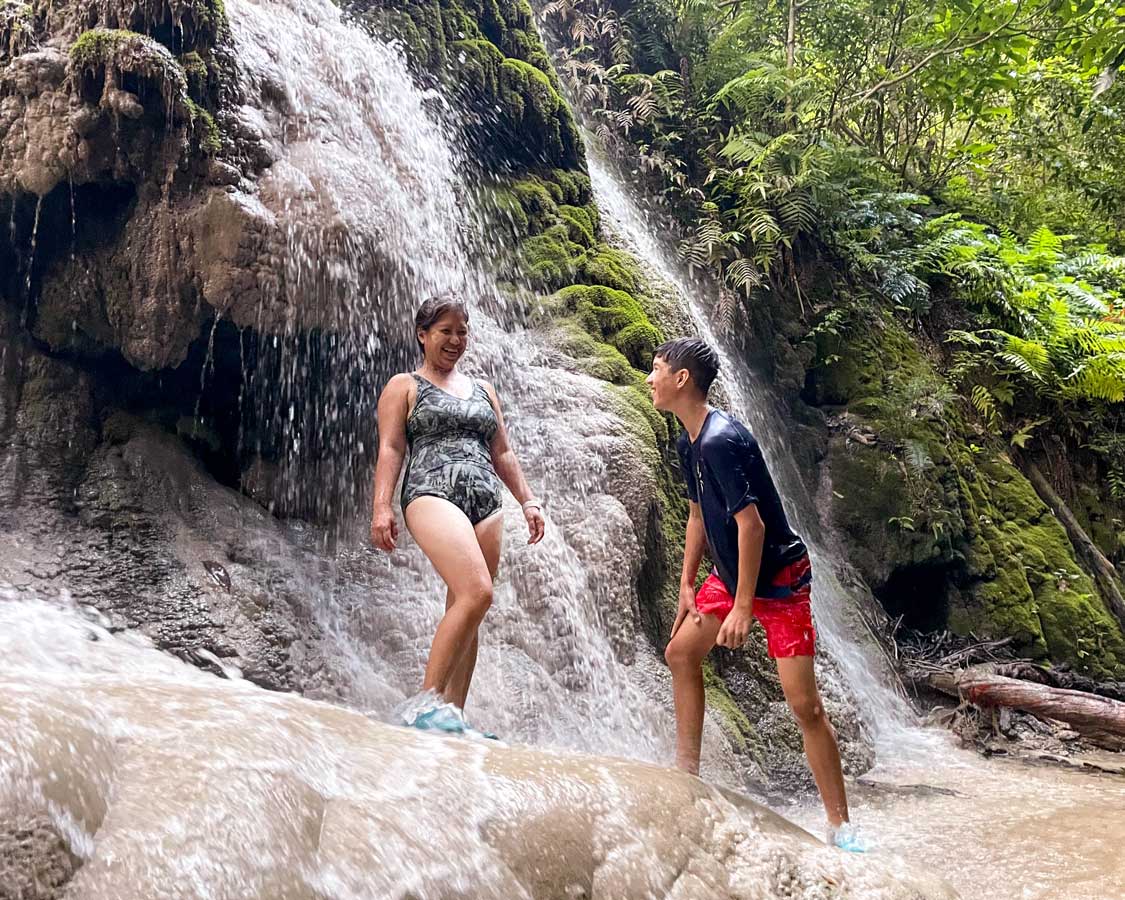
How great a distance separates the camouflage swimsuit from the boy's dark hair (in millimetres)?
862

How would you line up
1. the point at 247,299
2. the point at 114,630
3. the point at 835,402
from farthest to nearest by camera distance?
the point at 835,402 < the point at 247,299 < the point at 114,630

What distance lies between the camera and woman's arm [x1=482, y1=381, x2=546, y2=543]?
3.94 meters

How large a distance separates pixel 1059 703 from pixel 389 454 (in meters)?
6.10

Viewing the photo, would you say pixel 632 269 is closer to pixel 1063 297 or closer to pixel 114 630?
pixel 114 630

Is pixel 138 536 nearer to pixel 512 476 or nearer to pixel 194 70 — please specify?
pixel 512 476

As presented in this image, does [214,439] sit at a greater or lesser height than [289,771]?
greater

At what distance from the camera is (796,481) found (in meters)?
9.41

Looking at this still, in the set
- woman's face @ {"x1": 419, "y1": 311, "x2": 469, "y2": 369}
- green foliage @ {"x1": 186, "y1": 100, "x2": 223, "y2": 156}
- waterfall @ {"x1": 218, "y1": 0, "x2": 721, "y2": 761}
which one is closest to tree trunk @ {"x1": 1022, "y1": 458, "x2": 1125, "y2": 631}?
waterfall @ {"x1": 218, "y1": 0, "x2": 721, "y2": 761}

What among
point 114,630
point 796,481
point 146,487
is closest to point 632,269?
point 796,481

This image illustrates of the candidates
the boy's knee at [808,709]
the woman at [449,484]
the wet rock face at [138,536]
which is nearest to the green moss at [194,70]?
the wet rock face at [138,536]

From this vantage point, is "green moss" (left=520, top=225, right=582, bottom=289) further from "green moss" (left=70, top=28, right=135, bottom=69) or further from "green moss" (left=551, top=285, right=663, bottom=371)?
"green moss" (left=70, top=28, right=135, bottom=69)

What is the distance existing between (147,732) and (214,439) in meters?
3.87

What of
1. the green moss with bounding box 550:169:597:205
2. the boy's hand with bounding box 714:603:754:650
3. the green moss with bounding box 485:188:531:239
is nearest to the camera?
the boy's hand with bounding box 714:603:754:650

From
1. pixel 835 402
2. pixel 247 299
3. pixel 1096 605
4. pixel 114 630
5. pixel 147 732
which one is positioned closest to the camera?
pixel 147 732
